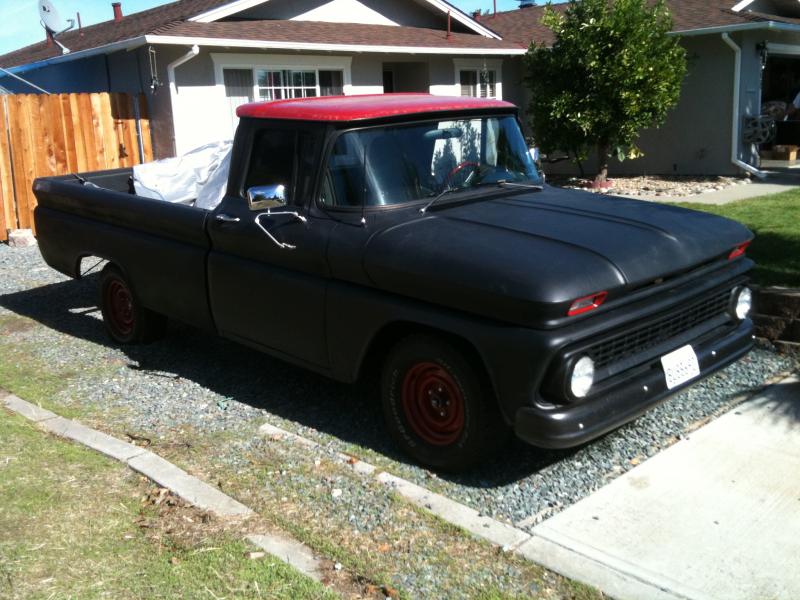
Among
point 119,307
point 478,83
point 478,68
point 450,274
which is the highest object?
point 478,68

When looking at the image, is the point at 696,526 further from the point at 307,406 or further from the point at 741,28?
the point at 741,28

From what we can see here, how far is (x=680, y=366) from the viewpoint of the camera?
4.15 meters

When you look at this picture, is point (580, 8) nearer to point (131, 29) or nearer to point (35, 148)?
point (131, 29)

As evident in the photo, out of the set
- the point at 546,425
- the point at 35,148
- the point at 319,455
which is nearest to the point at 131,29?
the point at 35,148

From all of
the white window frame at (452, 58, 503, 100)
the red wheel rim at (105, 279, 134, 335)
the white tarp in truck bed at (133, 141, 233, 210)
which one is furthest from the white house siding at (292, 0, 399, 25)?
the red wheel rim at (105, 279, 134, 335)

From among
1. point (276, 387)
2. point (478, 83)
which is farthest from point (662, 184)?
point (276, 387)

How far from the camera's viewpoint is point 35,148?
39.9 ft

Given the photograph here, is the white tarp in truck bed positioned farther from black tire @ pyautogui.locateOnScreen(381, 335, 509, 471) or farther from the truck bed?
black tire @ pyautogui.locateOnScreen(381, 335, 509, 471)

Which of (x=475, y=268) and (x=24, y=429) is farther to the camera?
(x=24, y=429)

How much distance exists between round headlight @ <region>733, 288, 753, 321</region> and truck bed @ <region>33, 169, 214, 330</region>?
132 inches

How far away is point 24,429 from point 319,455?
74.8 inches

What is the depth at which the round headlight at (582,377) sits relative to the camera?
3.69 m

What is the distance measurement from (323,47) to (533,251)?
10.6 meters

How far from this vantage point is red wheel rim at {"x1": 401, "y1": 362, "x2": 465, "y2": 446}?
4.14m
